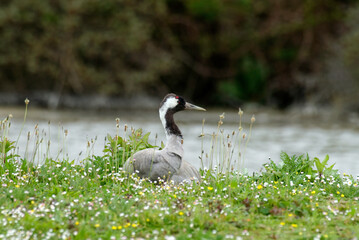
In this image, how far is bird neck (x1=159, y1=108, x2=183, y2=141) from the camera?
7672 mm

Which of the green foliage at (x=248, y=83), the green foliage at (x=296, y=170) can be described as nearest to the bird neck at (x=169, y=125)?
the green foliage at (x=296, y=170)

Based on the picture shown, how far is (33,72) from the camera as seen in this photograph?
107 ft

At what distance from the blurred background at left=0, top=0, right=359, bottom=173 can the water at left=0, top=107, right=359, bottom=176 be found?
0.39m

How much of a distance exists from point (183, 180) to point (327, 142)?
1379 centimetres

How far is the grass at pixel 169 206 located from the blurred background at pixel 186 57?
62.9 ft

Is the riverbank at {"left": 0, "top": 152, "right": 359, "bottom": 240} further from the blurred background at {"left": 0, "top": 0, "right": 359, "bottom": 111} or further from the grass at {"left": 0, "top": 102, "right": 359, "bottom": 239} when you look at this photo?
the blurred background at {"left": 0, "top": 0, "right": 359, "bottom": 111}

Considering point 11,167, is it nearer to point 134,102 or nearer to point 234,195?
point 234,195

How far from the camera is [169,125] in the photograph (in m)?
7.71

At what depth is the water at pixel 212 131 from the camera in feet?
53.9

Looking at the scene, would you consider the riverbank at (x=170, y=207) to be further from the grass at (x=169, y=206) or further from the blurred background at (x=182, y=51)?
the blurred background at (x=182, y=51)

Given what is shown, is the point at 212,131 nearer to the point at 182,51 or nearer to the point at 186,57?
the point at 186,57

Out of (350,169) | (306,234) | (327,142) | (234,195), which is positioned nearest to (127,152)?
(234,195)

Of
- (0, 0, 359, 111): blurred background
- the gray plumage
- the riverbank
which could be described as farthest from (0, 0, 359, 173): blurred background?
the riverbank

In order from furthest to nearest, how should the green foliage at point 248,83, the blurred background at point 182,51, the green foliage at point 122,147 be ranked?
the green foliage at point 248,83, the blurred background at point 182,51, the green foliage at point 122,147
